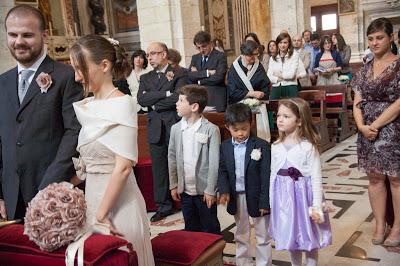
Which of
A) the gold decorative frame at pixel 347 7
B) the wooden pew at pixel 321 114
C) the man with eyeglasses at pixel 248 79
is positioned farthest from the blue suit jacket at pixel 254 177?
the gold decorative frame at pixel 347 7

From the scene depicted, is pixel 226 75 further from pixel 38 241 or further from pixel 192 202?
pixel 38 241

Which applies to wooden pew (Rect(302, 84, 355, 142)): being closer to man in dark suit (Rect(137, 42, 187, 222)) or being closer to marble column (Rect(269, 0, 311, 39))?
marble column (Rect(269, 0, 311, 39))

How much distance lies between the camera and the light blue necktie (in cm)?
252

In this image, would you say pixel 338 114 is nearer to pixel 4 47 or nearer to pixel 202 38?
pixel 202 38

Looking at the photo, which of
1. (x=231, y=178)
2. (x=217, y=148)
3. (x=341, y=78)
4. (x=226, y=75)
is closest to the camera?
(x=231, y=178)

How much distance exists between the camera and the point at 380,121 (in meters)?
3.40

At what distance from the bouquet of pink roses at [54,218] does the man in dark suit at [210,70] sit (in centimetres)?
386

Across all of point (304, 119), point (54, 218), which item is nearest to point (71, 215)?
point (54, 218)

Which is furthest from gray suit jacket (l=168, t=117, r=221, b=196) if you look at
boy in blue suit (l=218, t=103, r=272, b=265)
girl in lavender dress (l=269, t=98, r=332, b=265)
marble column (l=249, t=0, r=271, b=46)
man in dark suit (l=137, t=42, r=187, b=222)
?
marble column (l=249, t=0, r=271, b=46)

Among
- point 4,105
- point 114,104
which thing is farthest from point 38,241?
point 4,105

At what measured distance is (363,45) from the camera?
1432 cm

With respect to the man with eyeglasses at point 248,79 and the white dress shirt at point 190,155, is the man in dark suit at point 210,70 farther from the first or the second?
the white dress shirt at point 190,155

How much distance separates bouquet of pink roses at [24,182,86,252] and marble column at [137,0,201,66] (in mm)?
5519

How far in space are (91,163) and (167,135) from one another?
2.61 metres
